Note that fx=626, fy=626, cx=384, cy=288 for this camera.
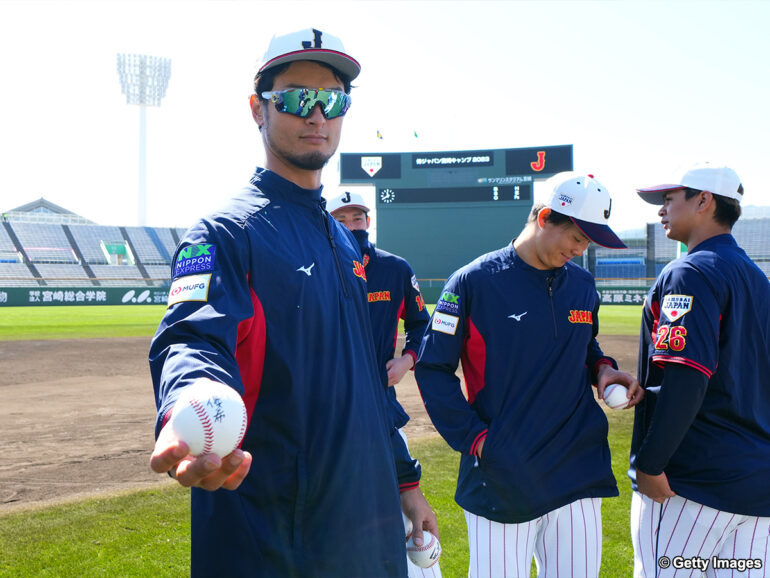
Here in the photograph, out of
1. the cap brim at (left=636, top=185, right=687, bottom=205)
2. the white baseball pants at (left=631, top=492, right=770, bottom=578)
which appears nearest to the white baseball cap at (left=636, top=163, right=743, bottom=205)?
the cap brim at (left=636, top=185, right=687, bottom=205)

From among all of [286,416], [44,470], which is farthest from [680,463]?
[44,470]

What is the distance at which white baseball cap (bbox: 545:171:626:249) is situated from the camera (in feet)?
8.69

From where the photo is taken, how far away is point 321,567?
146 cm

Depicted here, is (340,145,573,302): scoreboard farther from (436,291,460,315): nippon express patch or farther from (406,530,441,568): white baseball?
(406,530,441,568): white baseball

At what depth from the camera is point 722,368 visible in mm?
2398

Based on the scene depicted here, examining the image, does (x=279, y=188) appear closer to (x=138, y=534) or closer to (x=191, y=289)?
(x=191, y=289)

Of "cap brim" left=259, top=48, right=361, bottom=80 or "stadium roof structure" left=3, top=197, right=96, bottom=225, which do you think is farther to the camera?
"stadium roof structure" left=3, top=197, right=96, bottom=225

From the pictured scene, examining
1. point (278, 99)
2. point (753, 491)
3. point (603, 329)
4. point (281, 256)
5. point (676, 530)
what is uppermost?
point (278, 99)

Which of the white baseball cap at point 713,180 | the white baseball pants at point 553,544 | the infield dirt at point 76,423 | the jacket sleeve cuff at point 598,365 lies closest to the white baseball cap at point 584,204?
the white baseball cap at point 713,180

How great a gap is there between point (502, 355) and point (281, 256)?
4.45 feet

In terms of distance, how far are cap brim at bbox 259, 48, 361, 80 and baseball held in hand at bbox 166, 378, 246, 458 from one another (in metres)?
Answer: 1.00

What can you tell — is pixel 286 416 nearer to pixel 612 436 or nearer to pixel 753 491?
pixel 753 491

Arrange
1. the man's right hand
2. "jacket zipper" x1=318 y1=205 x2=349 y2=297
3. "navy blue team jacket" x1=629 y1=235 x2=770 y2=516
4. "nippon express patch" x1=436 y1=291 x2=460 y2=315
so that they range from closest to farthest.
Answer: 1. the man's right hand
2. "jacket zipper" x1=318 y1=205 x2=349 y2=297
3. "navy blue team jacket" x1=629 y1=235 x2=770 y2=516
4. "nippon express patch" x1=436 y1=291 x2=460 y2=315

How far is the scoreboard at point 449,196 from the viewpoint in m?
36.0
